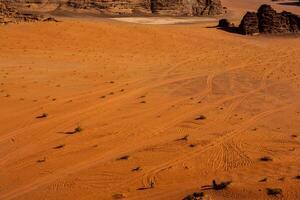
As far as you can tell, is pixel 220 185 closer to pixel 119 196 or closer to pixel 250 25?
pixel 119 196

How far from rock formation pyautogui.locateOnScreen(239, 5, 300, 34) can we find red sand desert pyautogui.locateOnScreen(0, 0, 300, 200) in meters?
9.45

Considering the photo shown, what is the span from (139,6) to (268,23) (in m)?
13.3

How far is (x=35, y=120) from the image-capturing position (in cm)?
1048

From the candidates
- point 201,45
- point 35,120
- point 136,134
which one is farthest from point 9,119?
point 201,45

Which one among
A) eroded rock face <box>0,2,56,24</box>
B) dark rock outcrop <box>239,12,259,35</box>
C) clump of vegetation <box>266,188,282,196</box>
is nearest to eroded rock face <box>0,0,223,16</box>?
eroded rock face <box>0,2,56,24</box>

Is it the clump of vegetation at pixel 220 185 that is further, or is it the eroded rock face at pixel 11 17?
the eroded rock face at pixel 11 17

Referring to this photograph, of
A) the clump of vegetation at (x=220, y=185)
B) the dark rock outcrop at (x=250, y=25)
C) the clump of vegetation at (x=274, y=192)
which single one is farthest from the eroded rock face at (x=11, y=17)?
the clump of vegetation at (x=274, y=192)

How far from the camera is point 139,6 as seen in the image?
40625 mm

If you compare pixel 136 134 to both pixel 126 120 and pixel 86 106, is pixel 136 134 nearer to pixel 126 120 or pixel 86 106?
pixel 126 120

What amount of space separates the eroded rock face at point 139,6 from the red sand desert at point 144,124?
17353 millimetres

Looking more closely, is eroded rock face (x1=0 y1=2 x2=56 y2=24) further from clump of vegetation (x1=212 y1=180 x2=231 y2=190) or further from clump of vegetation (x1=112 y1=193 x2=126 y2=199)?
clump of vegetation (x1=212 y1=180 x2=231 y2=190)

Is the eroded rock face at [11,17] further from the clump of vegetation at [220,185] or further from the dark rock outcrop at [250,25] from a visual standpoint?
the clump of vegetation at [220,185]

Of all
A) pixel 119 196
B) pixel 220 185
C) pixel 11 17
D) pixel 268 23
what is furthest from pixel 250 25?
pixel 119 196

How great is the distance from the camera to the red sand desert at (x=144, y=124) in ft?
24.2
